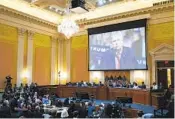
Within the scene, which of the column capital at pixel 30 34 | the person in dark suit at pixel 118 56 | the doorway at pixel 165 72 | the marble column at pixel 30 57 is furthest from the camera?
the column capital at pixel 30 34

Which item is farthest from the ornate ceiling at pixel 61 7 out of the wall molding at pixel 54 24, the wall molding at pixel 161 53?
the wall molding at pixel 161 53

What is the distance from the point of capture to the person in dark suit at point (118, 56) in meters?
14.2

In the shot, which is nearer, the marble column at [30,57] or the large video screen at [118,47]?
the large video screen at [118,47]

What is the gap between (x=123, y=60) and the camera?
14.5 meters

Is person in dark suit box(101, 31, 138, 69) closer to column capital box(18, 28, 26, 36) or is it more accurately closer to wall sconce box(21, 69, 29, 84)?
wall sconce box(21, 69, 29, 84)

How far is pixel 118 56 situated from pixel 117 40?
1.14 m

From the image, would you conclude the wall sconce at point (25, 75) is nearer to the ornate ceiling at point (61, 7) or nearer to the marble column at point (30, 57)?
the marble column at point (30, 57)

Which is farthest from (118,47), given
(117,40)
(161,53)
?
(161,53)

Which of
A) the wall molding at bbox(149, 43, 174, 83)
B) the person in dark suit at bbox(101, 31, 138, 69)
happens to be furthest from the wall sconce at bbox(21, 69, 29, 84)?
the wall molding at bbox(149, 43, 174, 83)

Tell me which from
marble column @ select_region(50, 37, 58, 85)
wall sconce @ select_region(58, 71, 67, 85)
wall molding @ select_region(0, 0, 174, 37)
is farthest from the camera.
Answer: wall sconce @ select_region(58, 71, 67, 85)

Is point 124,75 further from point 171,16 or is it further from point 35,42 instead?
point 35,42

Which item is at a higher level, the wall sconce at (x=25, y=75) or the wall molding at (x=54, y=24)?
the wall molding at (x=54, y=24)

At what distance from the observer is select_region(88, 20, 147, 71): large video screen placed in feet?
45.6

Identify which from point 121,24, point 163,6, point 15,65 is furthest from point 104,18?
point 15,65
